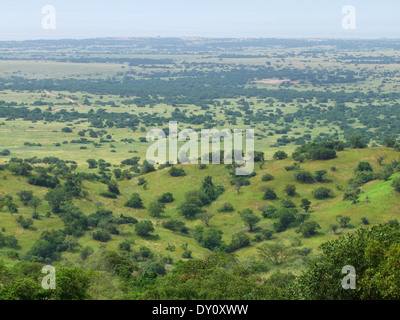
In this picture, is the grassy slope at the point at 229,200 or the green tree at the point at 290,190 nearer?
the grassy slope at the point at 229,200

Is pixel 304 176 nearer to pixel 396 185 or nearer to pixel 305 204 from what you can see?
pixel 305 204

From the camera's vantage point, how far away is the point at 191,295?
111 feet

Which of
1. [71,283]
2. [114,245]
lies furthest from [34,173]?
[71,283]

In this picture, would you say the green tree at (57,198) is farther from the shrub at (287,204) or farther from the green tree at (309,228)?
the green tree at (309,228)

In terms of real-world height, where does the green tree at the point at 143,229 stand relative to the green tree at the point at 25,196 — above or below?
below

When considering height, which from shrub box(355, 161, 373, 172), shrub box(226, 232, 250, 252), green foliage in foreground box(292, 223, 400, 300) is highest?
green foliage in foreground box(292, 223, 400, 300)

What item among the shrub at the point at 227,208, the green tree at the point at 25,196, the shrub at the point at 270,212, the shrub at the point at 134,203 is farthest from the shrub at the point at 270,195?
the green tree at the point at 25,196

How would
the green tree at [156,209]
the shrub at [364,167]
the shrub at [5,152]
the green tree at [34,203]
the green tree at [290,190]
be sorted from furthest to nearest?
the shrub at [5,152], the shrub at [364,167], the green tree at [290,190], the green tree at [156,209], the green tree at [34,203]

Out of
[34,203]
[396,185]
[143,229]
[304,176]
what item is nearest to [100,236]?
[143,229]

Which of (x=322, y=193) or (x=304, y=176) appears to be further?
(x=304, y=176)

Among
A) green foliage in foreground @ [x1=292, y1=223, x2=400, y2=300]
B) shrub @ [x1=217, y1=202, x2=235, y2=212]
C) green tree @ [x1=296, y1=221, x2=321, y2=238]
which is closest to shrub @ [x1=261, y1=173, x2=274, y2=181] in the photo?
shrub @ [x1=217, y1=202, x2=235, y2=212]

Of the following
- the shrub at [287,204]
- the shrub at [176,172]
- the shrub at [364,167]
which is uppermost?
the shrub at [364,167]

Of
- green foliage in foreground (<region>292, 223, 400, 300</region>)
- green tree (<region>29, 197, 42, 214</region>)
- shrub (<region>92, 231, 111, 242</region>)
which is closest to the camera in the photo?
green foliage in foreground (<region>292, 223, 400, 300</region>)

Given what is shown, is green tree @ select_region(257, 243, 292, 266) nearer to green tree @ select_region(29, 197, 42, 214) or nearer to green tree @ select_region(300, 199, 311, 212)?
green tree @ select_region(300, 199, 311, 212)
